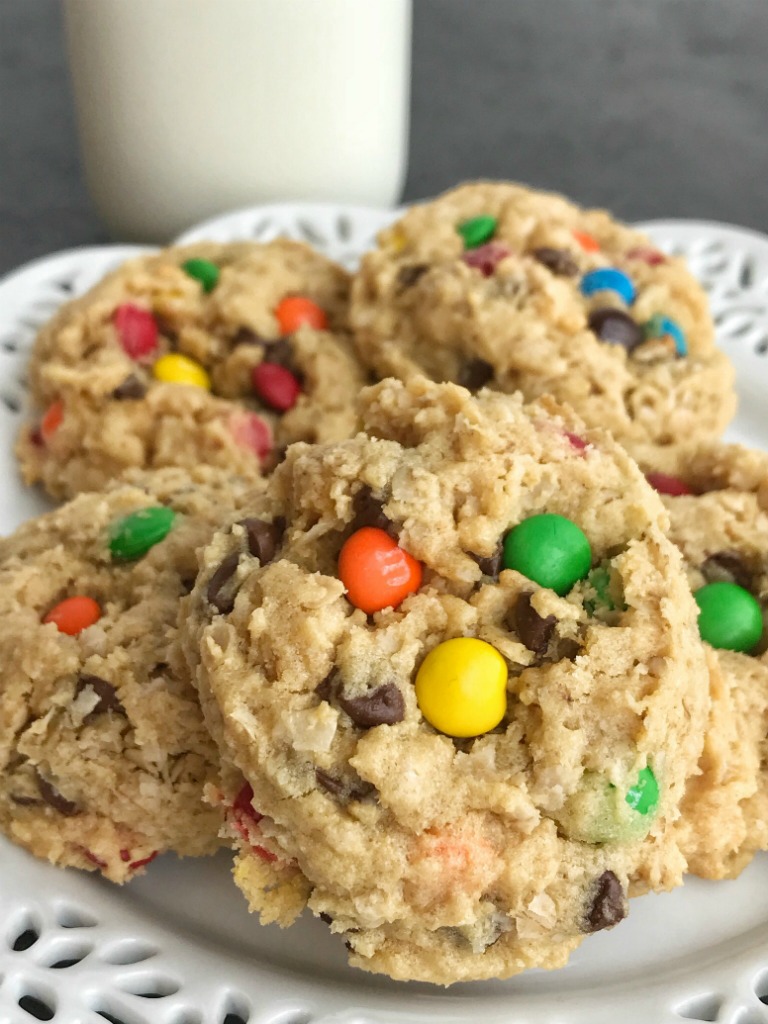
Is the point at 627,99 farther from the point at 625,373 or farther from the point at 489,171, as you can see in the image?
the point at 625,373

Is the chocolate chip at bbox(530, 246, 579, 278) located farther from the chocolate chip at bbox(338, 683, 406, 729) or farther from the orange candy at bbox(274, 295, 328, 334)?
the chocolate chip at bbox(338, 683, 406, 729)

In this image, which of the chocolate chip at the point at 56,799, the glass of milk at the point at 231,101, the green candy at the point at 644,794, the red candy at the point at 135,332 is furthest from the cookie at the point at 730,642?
the glass of milk at the point at 231,101

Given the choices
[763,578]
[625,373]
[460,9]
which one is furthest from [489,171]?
[763,578]

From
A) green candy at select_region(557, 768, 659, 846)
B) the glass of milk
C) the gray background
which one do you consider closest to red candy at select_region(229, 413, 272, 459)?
green candy at select_region(557, 768, 659, 846)

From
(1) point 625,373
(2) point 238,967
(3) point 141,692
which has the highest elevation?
(1) point 625,373

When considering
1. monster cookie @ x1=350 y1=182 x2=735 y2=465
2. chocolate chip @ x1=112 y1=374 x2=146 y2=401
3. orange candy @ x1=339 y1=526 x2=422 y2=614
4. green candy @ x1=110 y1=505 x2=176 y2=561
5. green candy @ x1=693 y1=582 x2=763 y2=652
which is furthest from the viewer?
chocolate chip @ x1=112 y1=374 x2=146 y2=401

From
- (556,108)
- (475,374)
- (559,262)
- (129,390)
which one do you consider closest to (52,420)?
(129,390)
